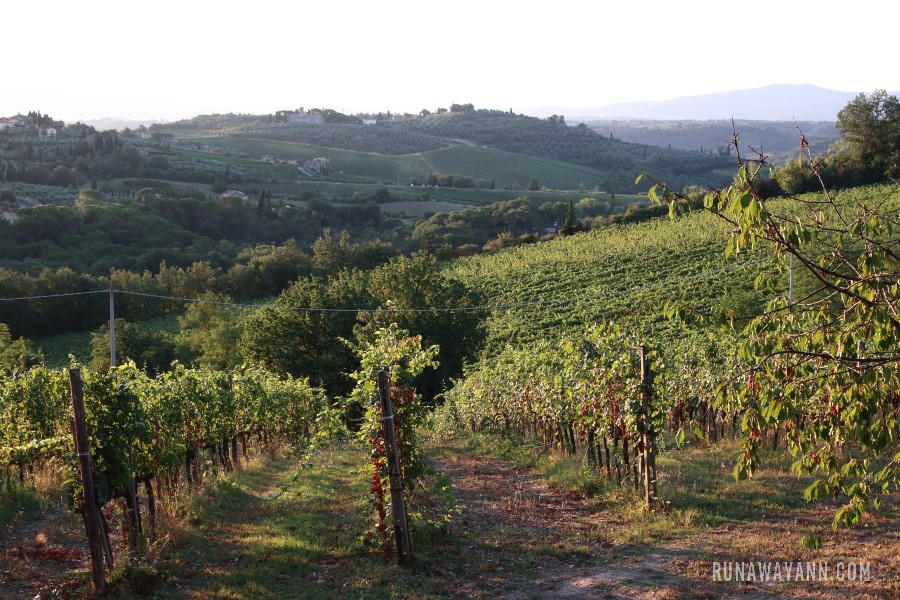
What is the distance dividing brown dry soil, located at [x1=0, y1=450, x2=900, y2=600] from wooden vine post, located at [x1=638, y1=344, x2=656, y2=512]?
23.5 inches

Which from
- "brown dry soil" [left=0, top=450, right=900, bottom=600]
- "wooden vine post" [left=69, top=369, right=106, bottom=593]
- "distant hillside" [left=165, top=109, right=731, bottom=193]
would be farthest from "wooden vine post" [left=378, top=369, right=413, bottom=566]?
"distant hillside" [left=165, top=109, right=731, bottom=193]

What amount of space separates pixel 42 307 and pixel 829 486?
197 ft

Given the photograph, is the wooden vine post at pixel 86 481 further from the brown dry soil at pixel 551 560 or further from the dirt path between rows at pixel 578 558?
the dirt path between rows at pixel 578 558

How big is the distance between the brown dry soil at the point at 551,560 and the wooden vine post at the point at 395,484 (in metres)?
0.31

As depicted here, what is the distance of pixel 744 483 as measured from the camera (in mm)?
11844

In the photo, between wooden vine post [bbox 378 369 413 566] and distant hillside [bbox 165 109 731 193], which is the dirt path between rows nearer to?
wooden vine post [bbox 378 369 413 566]

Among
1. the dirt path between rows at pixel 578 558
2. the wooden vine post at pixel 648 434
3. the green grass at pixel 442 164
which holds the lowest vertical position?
the dirt path between rows at pixel 578 558

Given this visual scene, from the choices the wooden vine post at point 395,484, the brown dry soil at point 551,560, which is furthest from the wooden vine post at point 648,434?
the wooden vine post at point 395,484

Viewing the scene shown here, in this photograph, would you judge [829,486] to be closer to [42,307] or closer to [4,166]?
[42,307]

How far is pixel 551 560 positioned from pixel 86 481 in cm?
502

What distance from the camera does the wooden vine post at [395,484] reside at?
873 centimetres

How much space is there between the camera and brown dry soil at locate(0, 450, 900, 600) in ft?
24.9

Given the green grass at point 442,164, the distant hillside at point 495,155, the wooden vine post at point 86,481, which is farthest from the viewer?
the green grass at point 442,164

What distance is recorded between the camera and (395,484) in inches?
345
